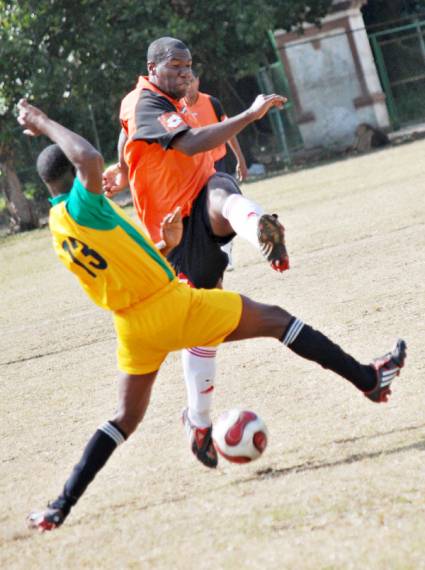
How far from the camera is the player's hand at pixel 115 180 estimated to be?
6918 millimetres

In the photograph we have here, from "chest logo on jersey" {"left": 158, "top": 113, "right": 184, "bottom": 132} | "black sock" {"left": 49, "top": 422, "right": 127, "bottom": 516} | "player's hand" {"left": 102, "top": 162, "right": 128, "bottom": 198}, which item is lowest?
"black sock" {"left": 49, "top": 422, "right": 127, "bottom": 516}

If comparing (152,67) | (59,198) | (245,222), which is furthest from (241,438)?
(152,67)

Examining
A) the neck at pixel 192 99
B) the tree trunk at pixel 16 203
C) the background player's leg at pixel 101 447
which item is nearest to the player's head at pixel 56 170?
the background player's leg at pixel 101 447

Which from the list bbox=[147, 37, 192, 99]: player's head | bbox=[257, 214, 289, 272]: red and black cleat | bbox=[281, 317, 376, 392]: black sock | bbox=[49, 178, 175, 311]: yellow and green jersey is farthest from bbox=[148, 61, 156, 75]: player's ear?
bbox=[281, 317, 376, 392]: black sock

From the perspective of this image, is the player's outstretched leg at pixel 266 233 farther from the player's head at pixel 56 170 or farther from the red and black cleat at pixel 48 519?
the red and black cleat at pixel 48 519

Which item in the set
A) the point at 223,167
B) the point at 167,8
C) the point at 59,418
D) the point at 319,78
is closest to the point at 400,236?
the point at 223,167

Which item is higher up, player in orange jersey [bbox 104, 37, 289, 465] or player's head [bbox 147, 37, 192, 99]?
player's head [bbox 147, 37, 192, 99]

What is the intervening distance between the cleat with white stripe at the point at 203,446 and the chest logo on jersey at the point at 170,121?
162 cm

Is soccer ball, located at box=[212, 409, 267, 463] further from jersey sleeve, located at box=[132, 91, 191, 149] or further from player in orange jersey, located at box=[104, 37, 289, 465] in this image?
jersey sleeve, located at box=[132, 91, 191, 149]

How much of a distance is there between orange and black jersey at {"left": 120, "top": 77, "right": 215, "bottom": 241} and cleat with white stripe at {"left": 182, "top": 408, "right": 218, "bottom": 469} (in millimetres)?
1253

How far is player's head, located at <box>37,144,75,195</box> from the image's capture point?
17.1 feet

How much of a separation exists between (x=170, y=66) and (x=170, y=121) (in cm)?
39

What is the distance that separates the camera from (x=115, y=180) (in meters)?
6.97

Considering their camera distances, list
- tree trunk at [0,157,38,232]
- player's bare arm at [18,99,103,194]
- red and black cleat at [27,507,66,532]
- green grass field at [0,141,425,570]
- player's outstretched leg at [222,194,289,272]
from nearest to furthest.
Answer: green grass field at [0,141,425,570]
player's bare arm at [18,99,103,194]
red and black cleat at [27,507,66,532]
player's outstretched leg at [222,194,289,272]
tree trunk at [0,157,38,232]
